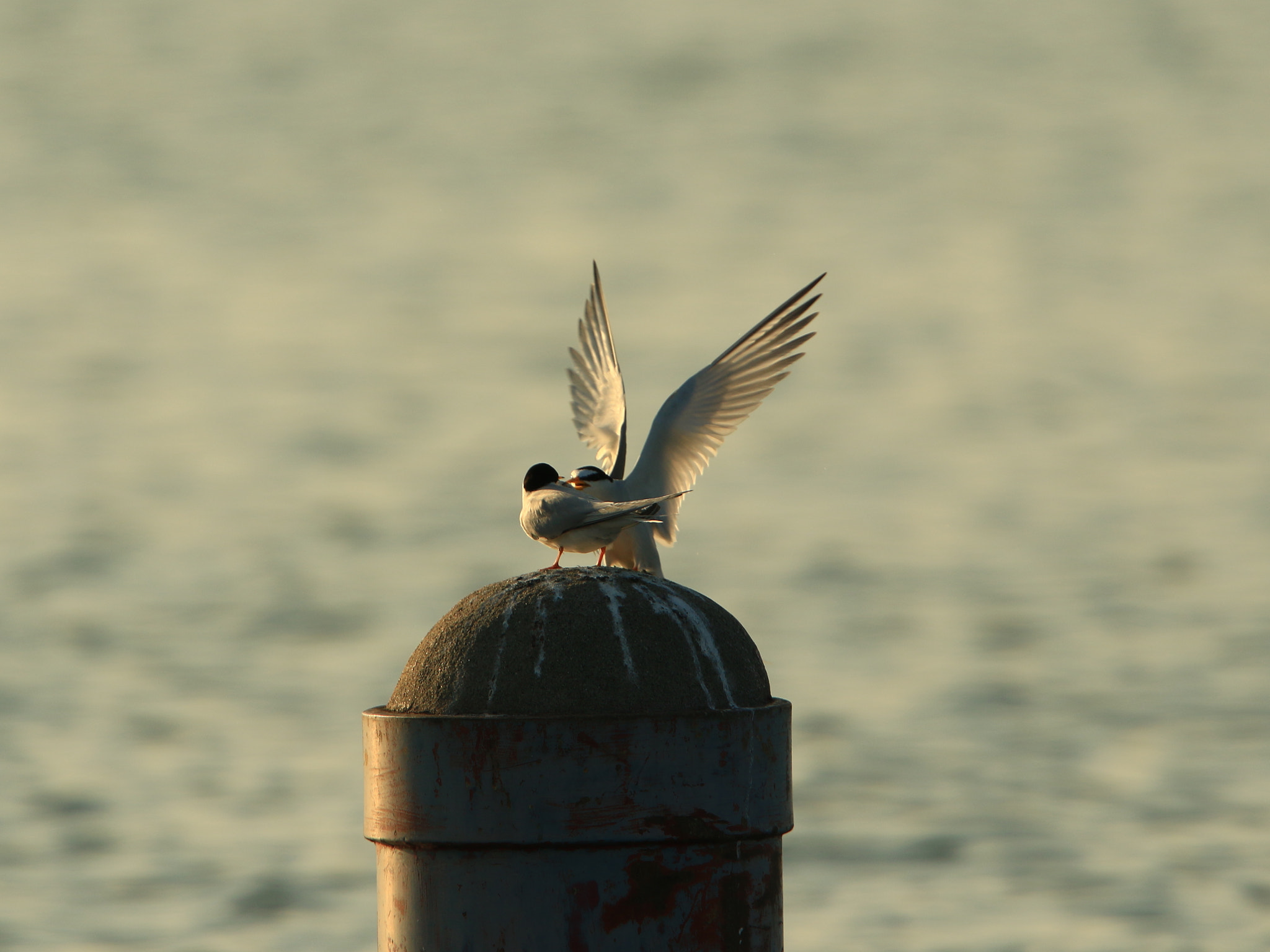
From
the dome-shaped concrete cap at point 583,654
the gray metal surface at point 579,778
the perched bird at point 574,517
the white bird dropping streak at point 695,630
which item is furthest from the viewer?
the perched bird at point 574,517

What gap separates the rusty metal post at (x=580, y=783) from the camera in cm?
499

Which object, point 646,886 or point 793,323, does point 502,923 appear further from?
point 793,323

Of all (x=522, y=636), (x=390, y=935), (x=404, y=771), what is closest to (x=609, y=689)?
(x=522, y=636)

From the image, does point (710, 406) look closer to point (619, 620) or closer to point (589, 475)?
point (589, 475)

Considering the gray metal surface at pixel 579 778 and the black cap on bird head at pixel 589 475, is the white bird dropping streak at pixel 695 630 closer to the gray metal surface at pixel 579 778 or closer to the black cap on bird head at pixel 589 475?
the gray metal surface at pixel 579 778

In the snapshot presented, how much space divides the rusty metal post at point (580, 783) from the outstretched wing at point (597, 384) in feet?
14.9

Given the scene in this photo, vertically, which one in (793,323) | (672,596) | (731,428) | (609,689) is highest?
(793,323)

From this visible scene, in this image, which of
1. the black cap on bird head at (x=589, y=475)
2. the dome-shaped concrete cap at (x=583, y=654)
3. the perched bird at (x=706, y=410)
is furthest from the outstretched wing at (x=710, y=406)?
the dome-shaped concrete cap at (x=583, y=654)

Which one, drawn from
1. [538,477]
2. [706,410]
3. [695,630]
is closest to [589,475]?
[538,477]

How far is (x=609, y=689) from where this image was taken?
16.8 feet

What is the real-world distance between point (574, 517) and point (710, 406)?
2.04 m

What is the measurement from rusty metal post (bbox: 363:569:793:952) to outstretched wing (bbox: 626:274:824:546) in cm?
360

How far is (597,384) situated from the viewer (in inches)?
414

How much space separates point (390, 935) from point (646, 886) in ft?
3.25
